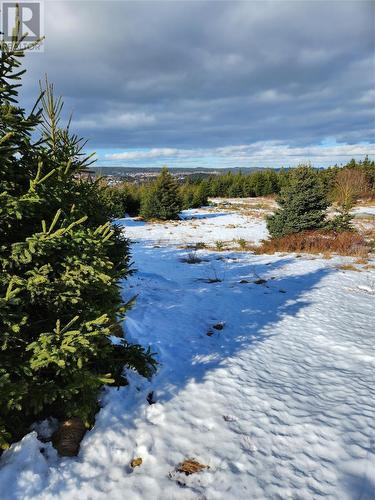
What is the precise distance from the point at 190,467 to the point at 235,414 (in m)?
0.92

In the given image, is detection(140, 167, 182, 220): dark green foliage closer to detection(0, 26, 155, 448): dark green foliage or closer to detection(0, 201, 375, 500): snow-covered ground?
detection(0, 201, 375, 500): snow-covered ground

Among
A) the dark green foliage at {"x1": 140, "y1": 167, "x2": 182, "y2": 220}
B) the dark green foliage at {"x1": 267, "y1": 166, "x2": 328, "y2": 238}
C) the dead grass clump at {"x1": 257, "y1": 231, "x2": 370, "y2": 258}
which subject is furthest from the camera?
the dark green foliage at {"x1": 140, "y1": 167, "x2": 182, "y2": 220}

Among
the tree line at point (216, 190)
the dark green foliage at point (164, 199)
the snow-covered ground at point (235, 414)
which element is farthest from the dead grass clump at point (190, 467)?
the dark green foliage at point (164, 199)

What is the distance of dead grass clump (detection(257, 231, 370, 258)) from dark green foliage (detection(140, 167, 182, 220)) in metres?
13.9

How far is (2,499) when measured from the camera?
95.2 inches

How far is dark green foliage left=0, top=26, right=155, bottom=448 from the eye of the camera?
2514mm

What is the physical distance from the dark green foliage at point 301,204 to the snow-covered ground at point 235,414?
852 centimetres

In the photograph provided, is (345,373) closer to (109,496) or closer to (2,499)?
(109,496)

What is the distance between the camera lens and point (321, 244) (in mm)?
14594

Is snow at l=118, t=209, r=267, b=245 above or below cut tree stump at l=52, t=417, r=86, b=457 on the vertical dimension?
above

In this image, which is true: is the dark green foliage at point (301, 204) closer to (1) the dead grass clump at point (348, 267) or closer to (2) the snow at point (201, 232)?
(2) the snow at point (201, 232)

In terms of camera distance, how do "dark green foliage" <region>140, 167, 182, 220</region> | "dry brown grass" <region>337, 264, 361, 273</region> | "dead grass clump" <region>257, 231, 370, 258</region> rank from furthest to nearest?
1. "dark green foliage" <region>140, 167, 182, 220</region>
2. "dead grass clump" <region>257, 231, 370, 258</region>
3. "dry brown grass" <region>337, 264, 361, 273</region>

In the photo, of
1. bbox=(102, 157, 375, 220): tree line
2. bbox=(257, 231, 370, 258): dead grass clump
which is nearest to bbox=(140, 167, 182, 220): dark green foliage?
bbox=(102, 157, 375, 220): tree line

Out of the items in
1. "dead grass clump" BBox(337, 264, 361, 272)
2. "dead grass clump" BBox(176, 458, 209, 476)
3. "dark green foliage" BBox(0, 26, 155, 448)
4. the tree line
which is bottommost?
"dead grass clump" BBox(176, 458, 209, 476)
